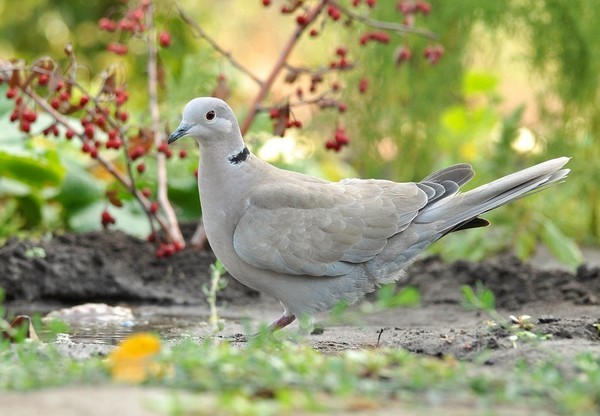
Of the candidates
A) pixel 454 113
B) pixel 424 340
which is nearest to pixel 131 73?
pixel 454 113

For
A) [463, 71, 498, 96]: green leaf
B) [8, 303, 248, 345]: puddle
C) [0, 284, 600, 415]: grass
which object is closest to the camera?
[0, 284, 600, 415]: grass

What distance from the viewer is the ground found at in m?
5.61

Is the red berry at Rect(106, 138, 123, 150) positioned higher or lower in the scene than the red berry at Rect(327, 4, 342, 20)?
lower

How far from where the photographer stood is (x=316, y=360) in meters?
3.01

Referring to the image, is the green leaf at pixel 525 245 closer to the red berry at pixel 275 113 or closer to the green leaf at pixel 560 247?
the green leaf at pixel 560 247

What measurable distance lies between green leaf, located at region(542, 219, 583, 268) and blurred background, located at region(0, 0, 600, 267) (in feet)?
0.03

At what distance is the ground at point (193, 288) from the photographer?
5605 mm

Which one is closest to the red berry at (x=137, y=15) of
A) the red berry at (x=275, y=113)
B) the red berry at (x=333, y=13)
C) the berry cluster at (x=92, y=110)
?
the berry cluster at (x=92, y=110)

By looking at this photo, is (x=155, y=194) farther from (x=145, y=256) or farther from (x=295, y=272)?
(x=295, y=272)

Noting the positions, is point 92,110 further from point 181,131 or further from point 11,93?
point 181,131

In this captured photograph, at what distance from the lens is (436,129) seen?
9305 mm

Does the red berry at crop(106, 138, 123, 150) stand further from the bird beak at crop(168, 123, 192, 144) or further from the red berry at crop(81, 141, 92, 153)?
the bird beak at crop(168, 123, 192, 144)

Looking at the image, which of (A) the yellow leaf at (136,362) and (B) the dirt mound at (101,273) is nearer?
(A) the yellow leaf at (136,362)

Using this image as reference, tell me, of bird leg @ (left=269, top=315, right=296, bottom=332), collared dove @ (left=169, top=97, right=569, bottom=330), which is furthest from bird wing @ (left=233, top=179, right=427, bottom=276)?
bird leg @ (left=269, top=315, right=296, bottom=332)
